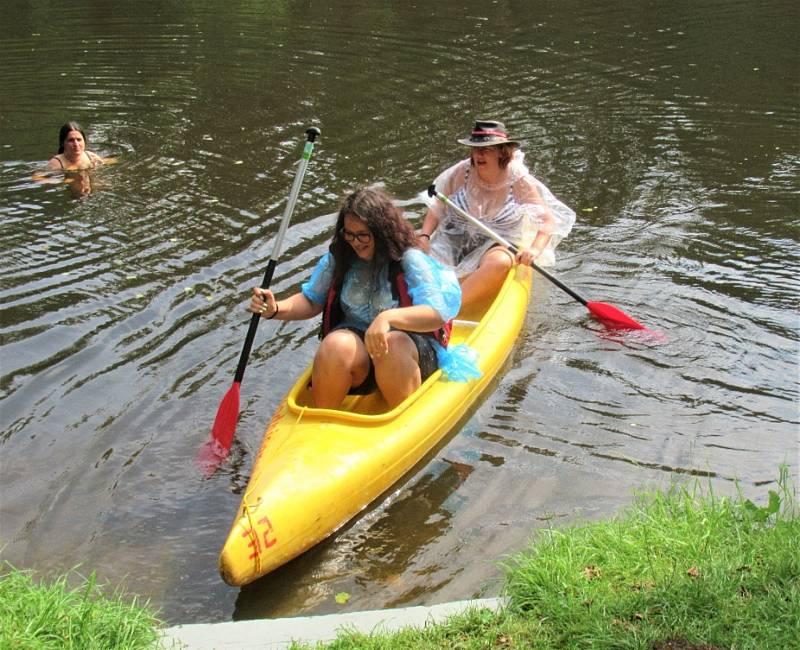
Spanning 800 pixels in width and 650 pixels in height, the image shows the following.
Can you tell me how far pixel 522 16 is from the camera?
698 inches

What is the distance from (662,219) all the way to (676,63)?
609cm

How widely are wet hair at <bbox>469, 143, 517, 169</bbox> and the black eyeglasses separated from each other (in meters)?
2.26

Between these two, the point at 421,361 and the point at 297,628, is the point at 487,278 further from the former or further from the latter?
the point at 297,628

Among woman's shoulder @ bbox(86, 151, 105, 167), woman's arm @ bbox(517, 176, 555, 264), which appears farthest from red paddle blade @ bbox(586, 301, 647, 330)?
woman's shoulder @ bbox(86, 151, 105, 167)

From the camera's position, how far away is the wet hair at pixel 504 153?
22.9ft

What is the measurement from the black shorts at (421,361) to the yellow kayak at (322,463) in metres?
0.05

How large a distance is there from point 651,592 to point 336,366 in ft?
6.56

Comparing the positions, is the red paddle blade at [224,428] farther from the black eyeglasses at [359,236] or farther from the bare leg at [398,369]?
the black eyeglasses at [359,236]

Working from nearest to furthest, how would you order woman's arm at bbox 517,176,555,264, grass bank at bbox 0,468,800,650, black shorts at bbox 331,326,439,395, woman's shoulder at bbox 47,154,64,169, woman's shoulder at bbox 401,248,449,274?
grass bank at bbox 0,468,800,650 → woman's shoulder at bbox 401,248,449,274 → black shorts at bbox 331,326,439,395 → woman's arm at bbox 517,176,555,264 → woman's shoulder at bbox 47,154,64,169

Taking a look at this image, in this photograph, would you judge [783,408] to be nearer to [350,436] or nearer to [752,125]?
[350,436]

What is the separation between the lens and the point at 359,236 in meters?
4.93

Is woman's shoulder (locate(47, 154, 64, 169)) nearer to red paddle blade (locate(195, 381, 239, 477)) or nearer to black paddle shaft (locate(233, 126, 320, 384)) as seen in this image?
black paddle shaft (locate(233, 126, 320, 384))

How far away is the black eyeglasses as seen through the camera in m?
4.92

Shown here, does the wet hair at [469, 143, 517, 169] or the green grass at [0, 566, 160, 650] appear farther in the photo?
the wet hair at [469, 143, 517, 169]
